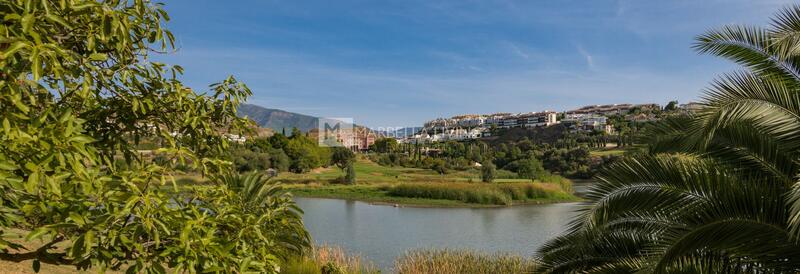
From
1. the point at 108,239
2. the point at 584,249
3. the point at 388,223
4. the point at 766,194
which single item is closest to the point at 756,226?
the point at 766,194

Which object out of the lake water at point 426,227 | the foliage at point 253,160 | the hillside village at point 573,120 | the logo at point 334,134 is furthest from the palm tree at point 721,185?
the hillside village at point 573,120

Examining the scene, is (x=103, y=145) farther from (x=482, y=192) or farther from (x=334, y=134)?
(x=334, y=134)

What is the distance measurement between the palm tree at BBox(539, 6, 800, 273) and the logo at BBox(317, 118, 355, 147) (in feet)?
305

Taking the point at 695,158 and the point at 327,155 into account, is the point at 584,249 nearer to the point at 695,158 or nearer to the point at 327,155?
the point at 695,158

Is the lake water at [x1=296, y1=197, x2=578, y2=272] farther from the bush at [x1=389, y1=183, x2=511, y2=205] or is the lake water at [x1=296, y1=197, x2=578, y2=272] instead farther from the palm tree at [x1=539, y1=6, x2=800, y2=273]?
the palm tree at [x1=539, y1=6, x2=800, y2=273]

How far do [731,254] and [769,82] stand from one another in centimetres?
170

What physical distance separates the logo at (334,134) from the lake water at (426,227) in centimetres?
6404

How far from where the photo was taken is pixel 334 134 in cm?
11519

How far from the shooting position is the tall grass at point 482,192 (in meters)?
41.8

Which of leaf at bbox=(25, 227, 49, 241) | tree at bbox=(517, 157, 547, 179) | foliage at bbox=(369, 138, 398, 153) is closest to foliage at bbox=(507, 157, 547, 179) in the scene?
tree at bbox=(517, 157, 547, 179)

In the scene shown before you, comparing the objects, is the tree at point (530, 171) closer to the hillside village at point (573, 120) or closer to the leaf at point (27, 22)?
the leaf at point (27, 22)

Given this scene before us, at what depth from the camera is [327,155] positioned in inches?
2948

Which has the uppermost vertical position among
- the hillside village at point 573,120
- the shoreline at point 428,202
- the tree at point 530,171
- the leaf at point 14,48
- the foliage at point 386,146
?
the hillside village at point 573,120

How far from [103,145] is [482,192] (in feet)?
132
